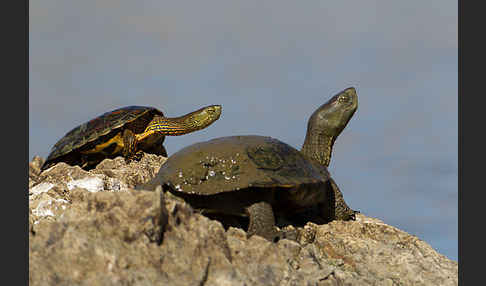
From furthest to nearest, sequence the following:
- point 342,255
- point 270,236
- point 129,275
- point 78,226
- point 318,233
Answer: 1. point 318,233
2. point 342,255
3. point 270,236
4. point 78,226
5. point 129,275

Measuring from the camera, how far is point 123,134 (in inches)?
361

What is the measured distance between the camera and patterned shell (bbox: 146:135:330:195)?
17.4 feet

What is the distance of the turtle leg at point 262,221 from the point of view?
17.2ft

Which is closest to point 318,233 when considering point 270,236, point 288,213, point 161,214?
point 288,213

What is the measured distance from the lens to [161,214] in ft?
12.8

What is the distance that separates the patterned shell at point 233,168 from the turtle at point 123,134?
10.8ft

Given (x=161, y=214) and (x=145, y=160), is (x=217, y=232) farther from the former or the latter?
(x=145, y=160)

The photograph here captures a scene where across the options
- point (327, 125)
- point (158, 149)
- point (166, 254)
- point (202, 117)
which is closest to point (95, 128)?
point (158, 149)

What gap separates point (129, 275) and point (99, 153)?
6029 mm

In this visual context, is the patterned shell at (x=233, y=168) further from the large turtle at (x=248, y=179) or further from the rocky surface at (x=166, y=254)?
the rocky surface at (x=166, y=254)

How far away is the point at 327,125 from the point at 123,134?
13.0ft

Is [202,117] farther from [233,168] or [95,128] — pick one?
[233,168]

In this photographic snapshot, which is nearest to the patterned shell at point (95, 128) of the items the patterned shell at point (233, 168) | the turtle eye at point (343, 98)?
the patterned shell at point (233, 168)

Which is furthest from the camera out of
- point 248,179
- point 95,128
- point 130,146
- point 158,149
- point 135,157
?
point 158,149
